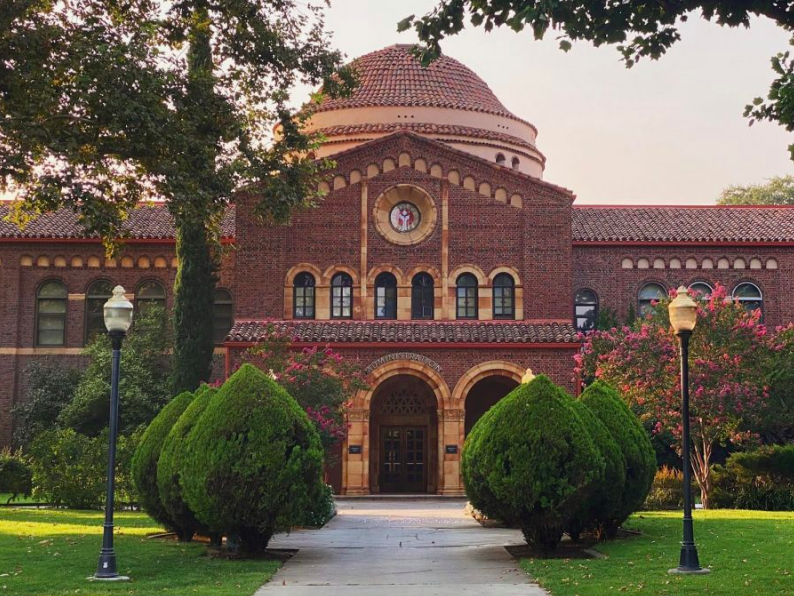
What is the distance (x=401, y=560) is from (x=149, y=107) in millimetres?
9322

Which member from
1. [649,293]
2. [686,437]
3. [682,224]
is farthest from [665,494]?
[682,224]

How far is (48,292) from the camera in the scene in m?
39.4

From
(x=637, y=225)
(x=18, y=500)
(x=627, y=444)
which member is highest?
(x=637, y=225)

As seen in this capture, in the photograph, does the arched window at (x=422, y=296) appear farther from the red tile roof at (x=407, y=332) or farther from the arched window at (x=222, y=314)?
the arched window at (x=222, y=314)

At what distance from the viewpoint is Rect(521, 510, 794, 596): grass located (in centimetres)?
1322

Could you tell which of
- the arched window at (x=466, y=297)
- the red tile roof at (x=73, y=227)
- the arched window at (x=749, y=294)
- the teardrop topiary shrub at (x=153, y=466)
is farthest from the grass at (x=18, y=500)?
the arched window at (x=749, y=294)

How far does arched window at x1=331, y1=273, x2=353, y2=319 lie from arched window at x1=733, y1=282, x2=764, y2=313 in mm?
13741

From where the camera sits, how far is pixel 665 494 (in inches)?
1126

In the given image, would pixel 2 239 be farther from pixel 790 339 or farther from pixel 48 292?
pixel 790 339

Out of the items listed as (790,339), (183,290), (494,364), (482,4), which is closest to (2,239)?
(183,290)

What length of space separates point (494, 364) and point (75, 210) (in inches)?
690

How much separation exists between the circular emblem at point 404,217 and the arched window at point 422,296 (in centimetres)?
159

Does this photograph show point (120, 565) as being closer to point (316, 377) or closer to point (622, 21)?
point (622, 21)

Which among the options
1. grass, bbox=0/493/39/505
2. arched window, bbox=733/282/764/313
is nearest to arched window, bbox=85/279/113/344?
grass, bbox=0/493/39/505
